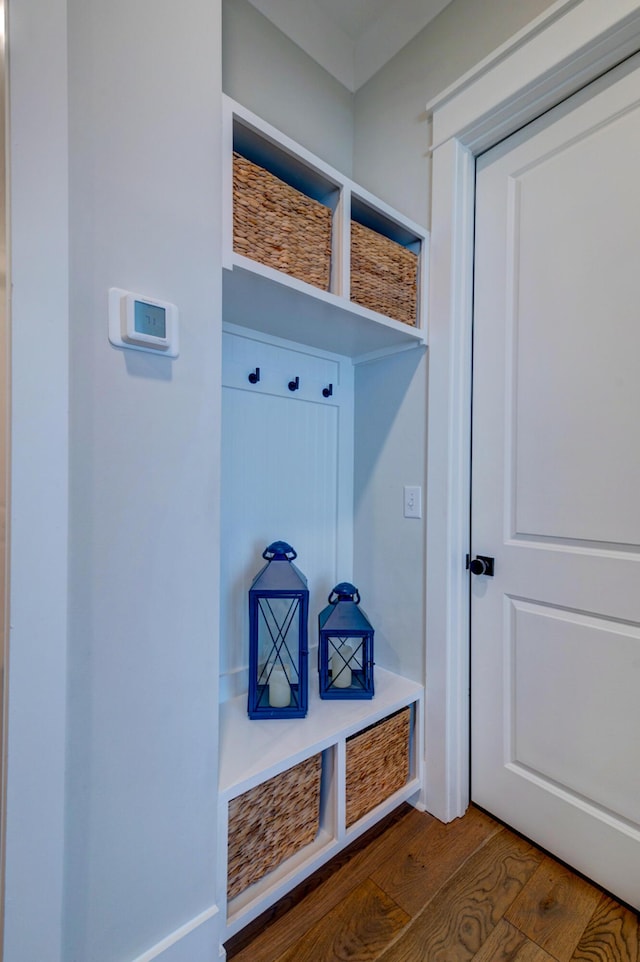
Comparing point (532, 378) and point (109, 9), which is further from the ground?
point (109, 9)

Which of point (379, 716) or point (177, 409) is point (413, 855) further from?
point (177, 409)

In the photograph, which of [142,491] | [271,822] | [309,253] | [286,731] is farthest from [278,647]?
[309,253]

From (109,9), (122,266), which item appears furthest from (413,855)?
(109,9)

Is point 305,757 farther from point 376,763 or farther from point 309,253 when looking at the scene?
point 309,253

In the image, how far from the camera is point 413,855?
1.31m

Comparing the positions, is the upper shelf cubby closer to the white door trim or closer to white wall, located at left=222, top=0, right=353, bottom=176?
the white door trim

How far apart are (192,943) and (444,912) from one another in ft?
2.11

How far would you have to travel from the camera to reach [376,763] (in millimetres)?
1359

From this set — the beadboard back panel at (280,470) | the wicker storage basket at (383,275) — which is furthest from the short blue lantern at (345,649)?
the wicker storage basket at (383,275)

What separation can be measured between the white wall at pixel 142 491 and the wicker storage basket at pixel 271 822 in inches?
3.7

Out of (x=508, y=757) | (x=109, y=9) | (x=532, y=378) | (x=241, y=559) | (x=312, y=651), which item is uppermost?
(x=109, y=9)

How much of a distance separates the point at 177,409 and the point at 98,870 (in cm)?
92

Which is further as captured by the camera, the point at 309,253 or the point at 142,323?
the point at 309,253

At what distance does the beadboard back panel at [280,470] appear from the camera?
57.4 inches
